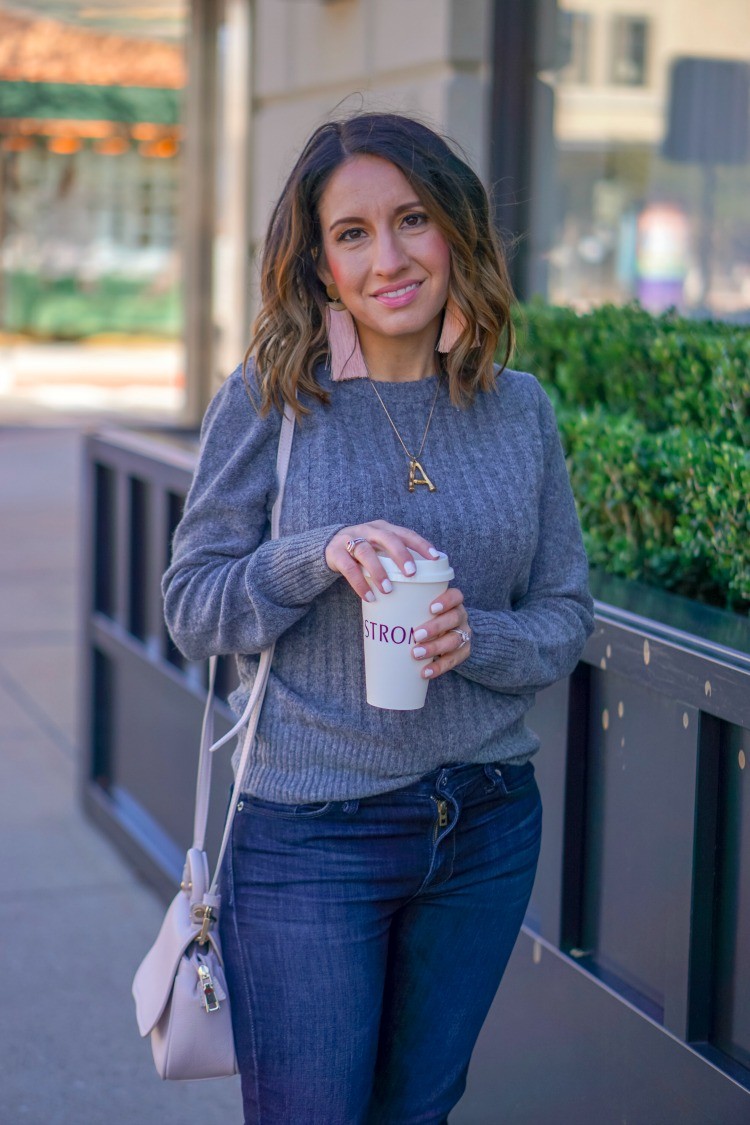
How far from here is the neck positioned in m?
2.19

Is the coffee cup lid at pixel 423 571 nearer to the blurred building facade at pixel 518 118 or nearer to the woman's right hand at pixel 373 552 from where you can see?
the woman's right hand at pixel 373 552

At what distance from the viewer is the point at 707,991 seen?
2523mm

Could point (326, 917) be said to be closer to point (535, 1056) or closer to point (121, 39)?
point (535, 1056)

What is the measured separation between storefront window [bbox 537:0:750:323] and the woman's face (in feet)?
12.4

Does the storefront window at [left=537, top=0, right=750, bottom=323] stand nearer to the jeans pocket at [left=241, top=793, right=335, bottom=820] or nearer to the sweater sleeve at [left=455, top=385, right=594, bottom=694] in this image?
the sweater sleeve at [left=455, top=385, right=594, bottom=694]

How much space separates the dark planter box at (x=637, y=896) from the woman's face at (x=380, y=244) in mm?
785

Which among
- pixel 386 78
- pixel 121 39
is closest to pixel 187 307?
pixel 121 39

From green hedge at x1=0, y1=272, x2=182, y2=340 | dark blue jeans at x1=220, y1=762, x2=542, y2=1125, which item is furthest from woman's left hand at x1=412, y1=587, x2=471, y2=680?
green hedge at x1=0, y1=272, x2=182, y2=340

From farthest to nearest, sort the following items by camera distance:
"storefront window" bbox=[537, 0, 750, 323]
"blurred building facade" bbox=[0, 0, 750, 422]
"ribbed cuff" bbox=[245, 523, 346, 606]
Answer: "blurred building facade" bbox=[0, 0, 750, 422] < "storefront window" bbox=[537, 0, 750, 323] < "ribbed cuff" bbox=[245, 523, 346, 606]

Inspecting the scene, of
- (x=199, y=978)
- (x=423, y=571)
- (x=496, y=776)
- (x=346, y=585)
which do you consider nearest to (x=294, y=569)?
(x=346, y=585)

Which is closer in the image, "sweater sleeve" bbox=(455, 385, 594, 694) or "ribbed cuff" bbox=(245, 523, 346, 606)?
"ribbed cuff" bbox=(245, 523, 346, 606)

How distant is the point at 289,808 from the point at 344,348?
0.65 meters

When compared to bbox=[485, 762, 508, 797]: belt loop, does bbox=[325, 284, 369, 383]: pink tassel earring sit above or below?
above

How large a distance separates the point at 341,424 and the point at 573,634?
1.50 ft
